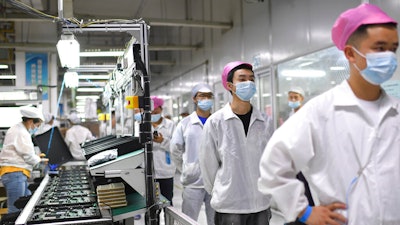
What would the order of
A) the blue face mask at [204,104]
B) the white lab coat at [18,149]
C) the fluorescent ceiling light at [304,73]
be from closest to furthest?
the blue face mask at [204,104] → the white lab coat at [18,149] → the fluorescent ceiling light at [304,73]

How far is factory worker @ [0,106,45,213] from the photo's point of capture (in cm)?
425

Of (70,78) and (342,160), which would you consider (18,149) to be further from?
(342,160)

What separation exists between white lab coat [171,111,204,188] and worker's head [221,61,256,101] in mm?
980

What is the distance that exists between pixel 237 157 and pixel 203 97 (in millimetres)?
1372

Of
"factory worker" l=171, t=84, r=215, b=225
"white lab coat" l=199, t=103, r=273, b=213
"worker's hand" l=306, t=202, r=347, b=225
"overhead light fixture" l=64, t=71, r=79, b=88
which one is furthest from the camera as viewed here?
"overhead light fixture" l=64, t=71, r=79, b=88

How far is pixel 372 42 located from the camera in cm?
128

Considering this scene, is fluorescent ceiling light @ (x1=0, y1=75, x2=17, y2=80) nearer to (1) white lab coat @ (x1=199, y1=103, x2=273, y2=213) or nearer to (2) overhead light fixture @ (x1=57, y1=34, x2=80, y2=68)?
(2) overhead light fixture @ (x1=57, y1=34, x2=80, y2=68)

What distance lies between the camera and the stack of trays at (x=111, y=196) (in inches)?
95.9

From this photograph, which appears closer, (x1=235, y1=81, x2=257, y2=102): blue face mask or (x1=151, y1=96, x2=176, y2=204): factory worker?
(x1=235, y1=81, x2=257, y2=102): blue face mask

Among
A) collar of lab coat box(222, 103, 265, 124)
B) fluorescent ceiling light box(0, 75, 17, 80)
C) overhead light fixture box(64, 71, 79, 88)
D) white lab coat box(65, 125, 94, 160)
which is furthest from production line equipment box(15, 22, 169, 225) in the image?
fluorescent ceiling light box(0, 75, 17, 80)

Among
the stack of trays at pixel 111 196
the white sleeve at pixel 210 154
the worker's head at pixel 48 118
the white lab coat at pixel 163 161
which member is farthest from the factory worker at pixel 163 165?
the worker's head at pixel 48 118

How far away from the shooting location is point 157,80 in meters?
14.8

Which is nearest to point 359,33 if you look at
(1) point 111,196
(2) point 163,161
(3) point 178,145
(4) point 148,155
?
(4) point 148,155

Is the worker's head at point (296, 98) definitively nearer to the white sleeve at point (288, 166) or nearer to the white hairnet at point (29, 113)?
the white hairnet at point (29, 113)
